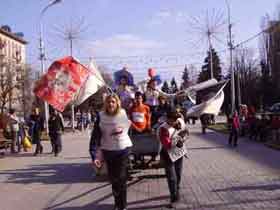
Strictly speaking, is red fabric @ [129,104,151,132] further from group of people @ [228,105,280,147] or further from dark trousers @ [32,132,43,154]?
group of people @ [228,105,280,147]

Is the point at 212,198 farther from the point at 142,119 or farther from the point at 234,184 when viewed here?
the point at 142,119

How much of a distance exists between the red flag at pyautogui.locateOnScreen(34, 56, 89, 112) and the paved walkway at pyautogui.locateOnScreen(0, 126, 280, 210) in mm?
1921

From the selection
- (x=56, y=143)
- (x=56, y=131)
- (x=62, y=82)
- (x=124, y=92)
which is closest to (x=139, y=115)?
(x=124, y=92)

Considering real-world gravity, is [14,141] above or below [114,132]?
below

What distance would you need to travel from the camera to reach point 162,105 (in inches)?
460

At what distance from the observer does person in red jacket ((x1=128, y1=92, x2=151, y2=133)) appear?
1074 centimetres

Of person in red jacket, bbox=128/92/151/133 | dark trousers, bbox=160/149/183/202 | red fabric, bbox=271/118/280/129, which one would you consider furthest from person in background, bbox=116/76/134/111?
red fabric, bbox=271/118/280/129

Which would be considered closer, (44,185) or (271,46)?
(44,185)

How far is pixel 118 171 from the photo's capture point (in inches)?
291

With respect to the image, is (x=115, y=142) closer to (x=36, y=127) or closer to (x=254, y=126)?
(x=36, y=127)

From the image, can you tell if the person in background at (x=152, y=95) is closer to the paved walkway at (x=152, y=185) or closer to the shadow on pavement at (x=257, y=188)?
the paved walkway at (x=152, y=185)

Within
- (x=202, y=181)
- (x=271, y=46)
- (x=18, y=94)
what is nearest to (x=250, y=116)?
(x=202, y=181)

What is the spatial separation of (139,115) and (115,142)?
11.3 ft

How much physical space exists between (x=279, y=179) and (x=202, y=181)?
159 centimetres
